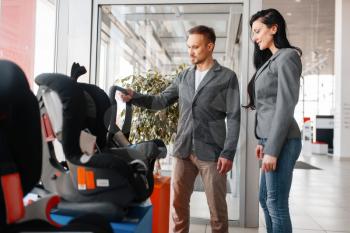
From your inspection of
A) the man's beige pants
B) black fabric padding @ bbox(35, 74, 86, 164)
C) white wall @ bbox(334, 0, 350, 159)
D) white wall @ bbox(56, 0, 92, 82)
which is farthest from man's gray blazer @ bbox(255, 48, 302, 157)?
white wall @ bbox(334, 0, 350, 159)

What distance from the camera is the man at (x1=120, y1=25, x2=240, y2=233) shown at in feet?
7.29

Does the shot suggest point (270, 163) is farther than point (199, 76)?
No

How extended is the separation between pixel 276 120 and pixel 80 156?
0.95 meters

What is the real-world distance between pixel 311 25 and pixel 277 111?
10.9m

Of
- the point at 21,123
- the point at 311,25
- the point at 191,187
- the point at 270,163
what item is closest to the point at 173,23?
the point at 191,187

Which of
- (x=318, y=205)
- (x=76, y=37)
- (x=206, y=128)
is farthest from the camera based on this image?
(x=318, y=205)

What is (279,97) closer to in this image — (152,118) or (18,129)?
(18,129)

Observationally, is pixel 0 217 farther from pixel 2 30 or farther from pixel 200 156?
pixel 2 30

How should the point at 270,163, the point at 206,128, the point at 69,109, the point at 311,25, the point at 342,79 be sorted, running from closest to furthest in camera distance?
the point at 69,109 < the point at 270,163 < the point at 206,128 < the point at 342,79 < the point at 311,25

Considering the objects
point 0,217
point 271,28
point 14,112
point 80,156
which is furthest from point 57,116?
point 271,28

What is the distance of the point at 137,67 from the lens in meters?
3.50

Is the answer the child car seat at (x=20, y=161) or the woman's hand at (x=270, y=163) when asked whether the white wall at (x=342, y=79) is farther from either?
the child car seat at (x=20, y=161)

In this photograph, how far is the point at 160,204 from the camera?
2158mm

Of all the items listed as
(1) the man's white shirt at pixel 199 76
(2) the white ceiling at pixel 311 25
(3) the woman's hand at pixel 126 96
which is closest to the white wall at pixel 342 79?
(2) the white ceiling at pixel 311 25
